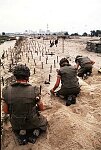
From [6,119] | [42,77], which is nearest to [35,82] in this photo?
[42,77]

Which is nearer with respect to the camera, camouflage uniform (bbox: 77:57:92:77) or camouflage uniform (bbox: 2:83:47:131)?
camouflage uniform (bbox: 2:83:47:131)

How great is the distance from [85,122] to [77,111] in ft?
2.64

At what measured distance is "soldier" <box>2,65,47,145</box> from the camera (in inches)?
200

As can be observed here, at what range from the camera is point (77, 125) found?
19.7 feet

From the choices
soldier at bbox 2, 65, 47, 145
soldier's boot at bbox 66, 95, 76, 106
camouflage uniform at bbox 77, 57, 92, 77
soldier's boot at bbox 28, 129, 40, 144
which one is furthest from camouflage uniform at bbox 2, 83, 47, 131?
camouflage uniform at bbox 77, 57, 92, 77

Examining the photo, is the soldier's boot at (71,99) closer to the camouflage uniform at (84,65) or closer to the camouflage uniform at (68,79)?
the camouflage uniform at (68,79)

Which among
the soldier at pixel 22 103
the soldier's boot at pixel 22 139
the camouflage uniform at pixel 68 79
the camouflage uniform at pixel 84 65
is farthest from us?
the camouflage uniform at pixel 84 65

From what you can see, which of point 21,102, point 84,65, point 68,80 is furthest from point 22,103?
point 84,65

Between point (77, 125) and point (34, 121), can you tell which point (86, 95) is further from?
point (34, 121)

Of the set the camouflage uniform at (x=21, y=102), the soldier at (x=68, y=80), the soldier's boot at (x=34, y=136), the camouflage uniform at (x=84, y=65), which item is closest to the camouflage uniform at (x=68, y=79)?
the soldier at (x=68, y=80)

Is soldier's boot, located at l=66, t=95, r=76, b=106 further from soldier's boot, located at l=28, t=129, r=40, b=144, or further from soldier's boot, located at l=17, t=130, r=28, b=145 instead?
soldier's boot, located at l=17, t=130, r=28, b=145

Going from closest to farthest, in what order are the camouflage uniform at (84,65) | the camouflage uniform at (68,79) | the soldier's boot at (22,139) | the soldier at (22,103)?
the soldier at (22,103) → the soldier's boot at (22,139) → the camouflage uniform at (68,79) → the camouflage uniform at (84,65)

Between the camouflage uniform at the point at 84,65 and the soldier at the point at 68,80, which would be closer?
the soldier at the point at 68,80

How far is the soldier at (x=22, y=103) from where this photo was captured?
509 cm
